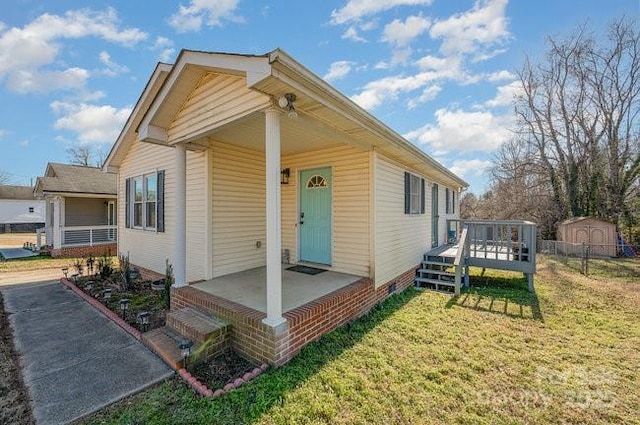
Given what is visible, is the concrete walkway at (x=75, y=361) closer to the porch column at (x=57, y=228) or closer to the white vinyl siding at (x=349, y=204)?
the white vinyl siding at (x=349, y=204)

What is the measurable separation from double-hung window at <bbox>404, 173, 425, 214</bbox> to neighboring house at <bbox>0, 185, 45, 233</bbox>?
1518 inches

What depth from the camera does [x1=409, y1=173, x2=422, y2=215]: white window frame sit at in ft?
23.4

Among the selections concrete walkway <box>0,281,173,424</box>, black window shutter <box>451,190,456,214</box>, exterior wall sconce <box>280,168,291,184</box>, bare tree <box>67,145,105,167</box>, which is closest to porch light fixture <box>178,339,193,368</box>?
concrete walkway <box>0,281,173,424</box>

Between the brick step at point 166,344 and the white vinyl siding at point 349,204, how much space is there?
3.13 meters

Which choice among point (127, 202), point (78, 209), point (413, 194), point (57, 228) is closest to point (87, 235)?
point (57, 228)

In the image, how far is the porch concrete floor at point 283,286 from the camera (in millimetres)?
3960

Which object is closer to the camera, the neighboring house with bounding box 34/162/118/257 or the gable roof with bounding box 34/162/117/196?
the neighboring house with bounding box 34/162/118/257

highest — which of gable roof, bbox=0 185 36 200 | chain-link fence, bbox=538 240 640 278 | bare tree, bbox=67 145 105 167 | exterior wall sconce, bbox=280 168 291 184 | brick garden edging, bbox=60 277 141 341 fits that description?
bare tree, bbox=67 145 105 167

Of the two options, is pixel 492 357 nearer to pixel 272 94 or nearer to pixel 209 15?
pixel 272 94

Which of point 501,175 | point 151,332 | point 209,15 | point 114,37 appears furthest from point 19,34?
point 501,175

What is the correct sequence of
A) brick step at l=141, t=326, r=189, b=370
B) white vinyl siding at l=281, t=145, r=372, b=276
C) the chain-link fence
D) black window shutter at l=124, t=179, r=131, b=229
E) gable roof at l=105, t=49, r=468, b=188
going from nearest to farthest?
gable roof at l=105, t=49, r=468, b=188 < brick step at l=141, t=326, r=189, b=370 < white vinyl siding at l=281, t=145, r=372, b=276 < black window shutter at l=124, t=179, r=131, b=229 < the chain-link fence

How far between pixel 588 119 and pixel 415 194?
55.3ft

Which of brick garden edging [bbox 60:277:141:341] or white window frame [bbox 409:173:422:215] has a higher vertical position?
white window frame [bbox 409:173:422:215]

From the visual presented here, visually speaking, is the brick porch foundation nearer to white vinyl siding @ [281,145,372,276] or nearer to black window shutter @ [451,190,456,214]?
white vinyl siding @ [281,145,372,276]
